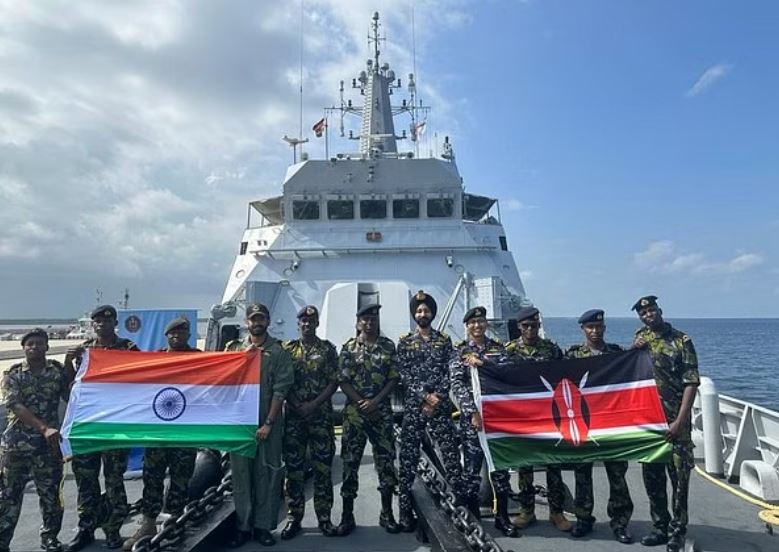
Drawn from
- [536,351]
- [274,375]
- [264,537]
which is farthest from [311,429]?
[536,351]

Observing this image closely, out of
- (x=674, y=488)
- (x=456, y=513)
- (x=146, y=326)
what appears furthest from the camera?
(x=146, y=326)

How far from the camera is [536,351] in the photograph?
14.5 feet

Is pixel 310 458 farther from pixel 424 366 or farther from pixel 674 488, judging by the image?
pixel 674 488

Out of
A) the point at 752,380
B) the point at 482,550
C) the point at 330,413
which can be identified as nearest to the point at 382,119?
the point at 330,413

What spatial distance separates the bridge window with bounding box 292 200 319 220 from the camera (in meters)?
10.9

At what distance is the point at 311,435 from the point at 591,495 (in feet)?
7.08

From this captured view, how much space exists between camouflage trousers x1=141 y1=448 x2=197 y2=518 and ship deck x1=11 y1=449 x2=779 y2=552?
471 millimetres

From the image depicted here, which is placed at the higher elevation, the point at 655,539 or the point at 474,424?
the point at 474,424

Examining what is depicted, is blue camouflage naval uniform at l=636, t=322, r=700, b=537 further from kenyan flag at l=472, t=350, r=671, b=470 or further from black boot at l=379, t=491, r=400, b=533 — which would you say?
black boot at l=379, t=491, r=400, b=533

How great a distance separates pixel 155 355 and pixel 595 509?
3.84 m

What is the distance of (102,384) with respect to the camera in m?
4.04

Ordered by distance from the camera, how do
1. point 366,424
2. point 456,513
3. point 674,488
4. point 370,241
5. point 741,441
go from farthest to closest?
1. point 370,241
2. point 741,441
3. point 366,424
4. point 674,488
5. point 456,513

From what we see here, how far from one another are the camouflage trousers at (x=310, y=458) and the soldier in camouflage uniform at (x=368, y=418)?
13cm

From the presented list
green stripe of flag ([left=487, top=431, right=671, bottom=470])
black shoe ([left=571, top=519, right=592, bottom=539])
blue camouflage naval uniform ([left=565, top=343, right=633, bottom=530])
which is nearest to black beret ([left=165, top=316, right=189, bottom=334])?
green stripe of flag ([left=487, top=431, right=671, bottom=470])
